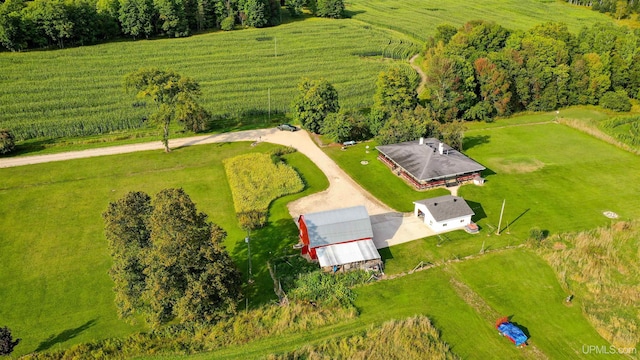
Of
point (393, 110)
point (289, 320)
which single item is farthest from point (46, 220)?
point (393, 110)

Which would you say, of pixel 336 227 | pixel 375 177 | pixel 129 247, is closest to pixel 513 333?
pixel 336 227

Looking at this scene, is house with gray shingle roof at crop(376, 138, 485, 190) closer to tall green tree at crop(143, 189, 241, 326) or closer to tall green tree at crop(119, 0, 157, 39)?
tall green tree at crop(143, 189, 241, 326)

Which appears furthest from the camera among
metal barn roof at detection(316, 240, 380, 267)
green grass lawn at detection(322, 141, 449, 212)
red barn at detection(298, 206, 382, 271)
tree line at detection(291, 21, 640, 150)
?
tree line at detection(291, 21, 640, 150)

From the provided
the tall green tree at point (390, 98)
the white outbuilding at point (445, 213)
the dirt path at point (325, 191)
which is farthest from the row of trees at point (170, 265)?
the tall green tree at point (390, 98)

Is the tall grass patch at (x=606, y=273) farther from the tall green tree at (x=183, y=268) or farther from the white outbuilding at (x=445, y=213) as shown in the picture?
the tall green tree at (x=183, y=268)

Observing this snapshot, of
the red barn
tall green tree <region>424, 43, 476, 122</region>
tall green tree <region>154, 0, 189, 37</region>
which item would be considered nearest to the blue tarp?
the red barn

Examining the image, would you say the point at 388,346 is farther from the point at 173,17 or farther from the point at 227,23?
the point at 227,23
